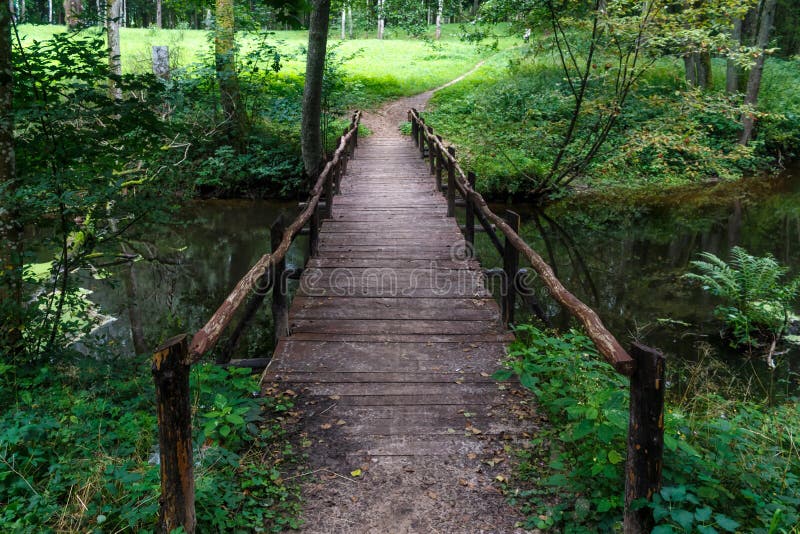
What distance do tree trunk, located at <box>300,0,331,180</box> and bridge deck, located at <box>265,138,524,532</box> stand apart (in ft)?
12.6

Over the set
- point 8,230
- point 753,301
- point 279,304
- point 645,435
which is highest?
point 8,230

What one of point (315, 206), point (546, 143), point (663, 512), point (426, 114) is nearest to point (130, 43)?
point (426, 114)

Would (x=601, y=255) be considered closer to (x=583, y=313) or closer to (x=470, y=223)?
(x=470, y=223)

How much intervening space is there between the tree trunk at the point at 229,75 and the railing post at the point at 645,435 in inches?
559

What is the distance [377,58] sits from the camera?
32.3 metres

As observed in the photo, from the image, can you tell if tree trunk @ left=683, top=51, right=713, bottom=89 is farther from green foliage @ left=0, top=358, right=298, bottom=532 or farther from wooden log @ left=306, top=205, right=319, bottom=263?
green foliage @ left=0, top=358, right=298, bottom=532

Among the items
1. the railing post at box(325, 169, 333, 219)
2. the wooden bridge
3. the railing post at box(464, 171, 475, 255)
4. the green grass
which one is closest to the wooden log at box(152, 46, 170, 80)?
the green grass

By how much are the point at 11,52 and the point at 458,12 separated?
50.9 ft

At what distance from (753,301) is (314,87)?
869 cm

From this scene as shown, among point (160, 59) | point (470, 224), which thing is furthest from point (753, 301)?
point (160, 59)

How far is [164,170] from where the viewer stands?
600 centimetres

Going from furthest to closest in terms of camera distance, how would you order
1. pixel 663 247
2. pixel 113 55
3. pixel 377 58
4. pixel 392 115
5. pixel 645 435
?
pixel 377 58 < pixel 392 115 < pixel 663 247 < pixel 113 55 < pixel 645 435

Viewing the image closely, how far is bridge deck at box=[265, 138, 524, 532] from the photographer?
3238 millimetres

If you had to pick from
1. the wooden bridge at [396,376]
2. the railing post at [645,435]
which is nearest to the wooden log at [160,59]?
the wooden bridge at [396,376]
